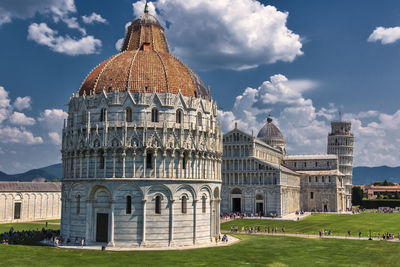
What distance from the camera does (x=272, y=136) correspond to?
155 meters

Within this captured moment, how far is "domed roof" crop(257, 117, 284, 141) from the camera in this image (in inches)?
6097

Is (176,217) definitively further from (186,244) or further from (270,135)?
(270,135)

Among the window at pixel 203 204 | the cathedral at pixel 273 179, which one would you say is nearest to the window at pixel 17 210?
the cathedral at pixel 273 179

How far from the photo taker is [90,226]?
49.9m

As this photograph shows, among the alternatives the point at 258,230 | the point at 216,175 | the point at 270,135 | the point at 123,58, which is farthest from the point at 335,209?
the point at 123,58

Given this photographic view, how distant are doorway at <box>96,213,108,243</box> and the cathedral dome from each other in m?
108

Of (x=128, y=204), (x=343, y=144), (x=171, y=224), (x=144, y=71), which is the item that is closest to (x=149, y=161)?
(x=128, y=204)

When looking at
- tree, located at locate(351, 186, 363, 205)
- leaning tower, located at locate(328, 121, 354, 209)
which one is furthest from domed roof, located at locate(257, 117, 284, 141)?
tree, located at locate(351, 186, 363, 205)

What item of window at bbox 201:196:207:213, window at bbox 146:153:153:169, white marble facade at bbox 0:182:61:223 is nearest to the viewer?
window at bbox 146:153:153:169

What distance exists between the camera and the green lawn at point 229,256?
129 ft

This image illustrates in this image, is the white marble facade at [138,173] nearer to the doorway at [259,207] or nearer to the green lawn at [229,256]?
the green lawn at [229,256]

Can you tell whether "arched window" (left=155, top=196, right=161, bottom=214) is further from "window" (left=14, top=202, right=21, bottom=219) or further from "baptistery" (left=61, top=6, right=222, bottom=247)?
"window" (left=14, top=202, right=21, bottom=219)

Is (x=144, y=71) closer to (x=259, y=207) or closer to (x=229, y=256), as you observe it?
(x=229, y=256)

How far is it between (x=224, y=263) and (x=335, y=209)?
10064cm
